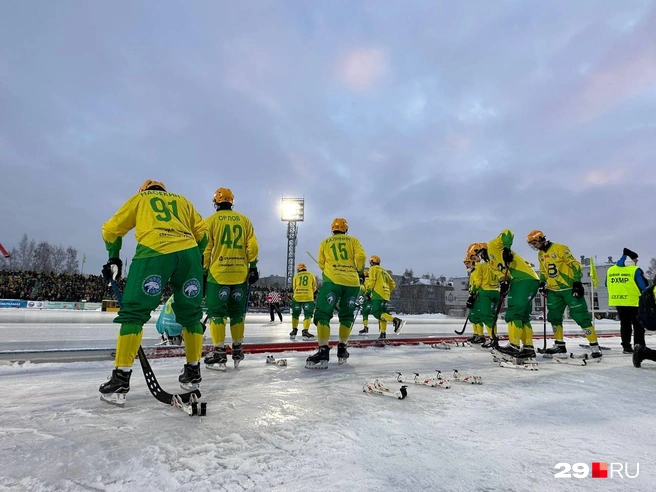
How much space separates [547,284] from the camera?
23.6ft

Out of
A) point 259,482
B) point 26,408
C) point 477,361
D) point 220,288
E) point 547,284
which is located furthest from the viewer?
point 547,284

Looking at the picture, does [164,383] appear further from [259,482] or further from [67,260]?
[67,260]

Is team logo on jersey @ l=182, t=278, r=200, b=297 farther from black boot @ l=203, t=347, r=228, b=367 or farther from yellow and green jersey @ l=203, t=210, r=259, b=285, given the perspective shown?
black boot @ l=203, t=347, r=228, b=367

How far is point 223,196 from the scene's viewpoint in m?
5.40

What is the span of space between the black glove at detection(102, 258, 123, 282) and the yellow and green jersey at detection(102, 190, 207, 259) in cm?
7

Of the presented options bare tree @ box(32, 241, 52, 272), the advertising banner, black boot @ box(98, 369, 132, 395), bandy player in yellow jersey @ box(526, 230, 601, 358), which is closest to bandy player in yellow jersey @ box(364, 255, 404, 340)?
bandy player in yellow jersey @ box(526, 230, 601, 358)

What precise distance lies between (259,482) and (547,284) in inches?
285

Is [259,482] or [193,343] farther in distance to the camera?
[193,343]

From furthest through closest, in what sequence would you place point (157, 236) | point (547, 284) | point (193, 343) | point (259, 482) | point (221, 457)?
point (547, 284) < point (193, 343) < point (157, 236) < point (221, 457) < point (259, 482)

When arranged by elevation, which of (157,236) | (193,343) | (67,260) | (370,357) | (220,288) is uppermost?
(67,260)

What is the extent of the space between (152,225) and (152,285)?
0.56 metres

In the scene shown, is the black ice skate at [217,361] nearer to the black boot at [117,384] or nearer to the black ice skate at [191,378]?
the black ice skate at [191,378]

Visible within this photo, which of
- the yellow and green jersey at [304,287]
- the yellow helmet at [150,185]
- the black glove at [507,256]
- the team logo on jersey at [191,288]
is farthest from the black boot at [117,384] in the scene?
the yellow and green jersey at [304,287]

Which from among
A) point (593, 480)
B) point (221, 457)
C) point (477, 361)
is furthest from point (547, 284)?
point (221, 457)
